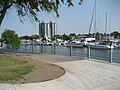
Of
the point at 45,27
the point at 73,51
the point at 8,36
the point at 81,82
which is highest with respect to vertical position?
the point at 45,27

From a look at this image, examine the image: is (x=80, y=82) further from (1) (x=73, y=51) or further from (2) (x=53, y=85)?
(1) (x=73, y=51)

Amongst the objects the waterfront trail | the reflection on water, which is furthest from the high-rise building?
the waterfront trail

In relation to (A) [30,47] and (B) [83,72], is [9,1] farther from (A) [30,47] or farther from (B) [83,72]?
(A) [30,47]

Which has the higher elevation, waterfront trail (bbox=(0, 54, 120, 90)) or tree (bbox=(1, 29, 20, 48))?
tree (bbox=(1, 29, 20, 48))

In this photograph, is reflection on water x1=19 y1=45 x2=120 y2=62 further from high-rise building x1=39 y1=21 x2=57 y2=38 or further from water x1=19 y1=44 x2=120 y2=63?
high-rise building x1=39 y1=21 x2=57 y2=38

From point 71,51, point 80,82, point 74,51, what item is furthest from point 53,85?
point 74,51

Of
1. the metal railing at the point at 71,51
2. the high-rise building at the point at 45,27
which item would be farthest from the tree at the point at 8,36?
the metal railing at the point at 71,51

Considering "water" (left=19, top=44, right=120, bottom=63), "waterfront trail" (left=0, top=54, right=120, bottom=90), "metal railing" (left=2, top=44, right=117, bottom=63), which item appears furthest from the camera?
"metal railing" (left=2, top=44, right=117, bottom=63)

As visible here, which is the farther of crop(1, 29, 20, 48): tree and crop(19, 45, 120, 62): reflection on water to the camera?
crop(1, 29, 20, 48): tree

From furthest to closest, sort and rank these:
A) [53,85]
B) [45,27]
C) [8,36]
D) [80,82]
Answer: [45,27] < [8,36] < [80,82] < [53,85]

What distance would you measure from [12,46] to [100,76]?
2358 cm

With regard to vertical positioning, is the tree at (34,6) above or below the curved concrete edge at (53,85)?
above

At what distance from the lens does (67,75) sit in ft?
42.7

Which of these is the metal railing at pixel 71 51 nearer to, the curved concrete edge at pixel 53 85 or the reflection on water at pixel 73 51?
the reflection on water at pixel 73 51
